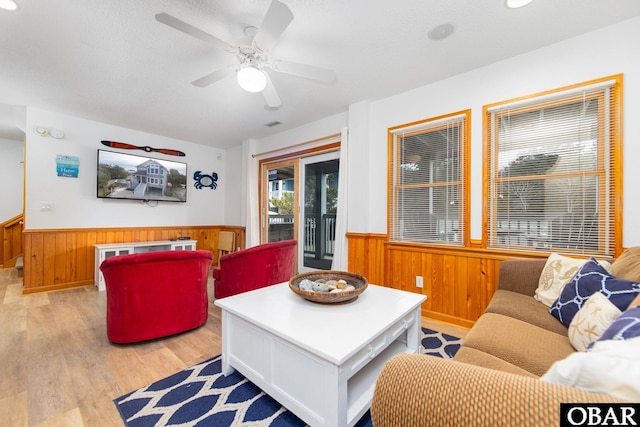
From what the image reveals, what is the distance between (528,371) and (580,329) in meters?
0.39

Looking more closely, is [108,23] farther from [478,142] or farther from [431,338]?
[431,338]

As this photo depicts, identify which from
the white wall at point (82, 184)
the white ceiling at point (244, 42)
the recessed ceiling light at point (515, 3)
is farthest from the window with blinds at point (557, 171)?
the white wall at point (82, 184)

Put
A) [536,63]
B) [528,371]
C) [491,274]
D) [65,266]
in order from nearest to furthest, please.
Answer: [528,371]
[536,63]
[491,274]
[65,266]

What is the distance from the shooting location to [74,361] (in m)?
1.86

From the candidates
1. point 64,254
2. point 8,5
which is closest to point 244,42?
point 8,5

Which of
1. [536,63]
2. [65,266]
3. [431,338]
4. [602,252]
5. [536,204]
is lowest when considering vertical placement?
[431,338]

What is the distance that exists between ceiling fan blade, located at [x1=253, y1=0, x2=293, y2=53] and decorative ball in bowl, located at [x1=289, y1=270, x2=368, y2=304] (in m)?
1.61

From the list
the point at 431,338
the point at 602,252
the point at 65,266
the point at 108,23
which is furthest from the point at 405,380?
the point at 65,266

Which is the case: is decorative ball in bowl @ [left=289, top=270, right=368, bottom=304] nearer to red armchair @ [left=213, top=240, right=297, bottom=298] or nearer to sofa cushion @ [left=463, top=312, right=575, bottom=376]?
sofa cushion @ [left=463, top=312, right=575, bottom=376]

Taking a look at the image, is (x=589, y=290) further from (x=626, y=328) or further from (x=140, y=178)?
(x=140, y=178)

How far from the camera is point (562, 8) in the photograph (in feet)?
5.64

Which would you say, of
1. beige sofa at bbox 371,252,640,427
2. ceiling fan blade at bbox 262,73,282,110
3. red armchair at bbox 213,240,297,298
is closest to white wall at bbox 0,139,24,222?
red armchair at bbox 213,240,297,298

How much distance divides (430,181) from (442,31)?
133cm

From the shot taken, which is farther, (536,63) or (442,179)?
(442,179)
